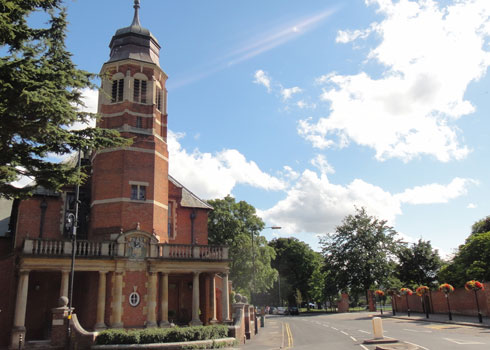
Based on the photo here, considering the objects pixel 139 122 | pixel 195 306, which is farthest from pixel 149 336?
pixel 139 122

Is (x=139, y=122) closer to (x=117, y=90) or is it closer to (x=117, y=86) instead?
(x=117, y=90)

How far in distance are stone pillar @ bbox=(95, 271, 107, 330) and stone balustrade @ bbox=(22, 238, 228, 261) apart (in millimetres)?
1265

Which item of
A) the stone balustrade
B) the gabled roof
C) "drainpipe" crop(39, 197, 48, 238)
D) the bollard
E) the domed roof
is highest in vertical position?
the domed roof

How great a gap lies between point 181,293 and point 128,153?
10592 millimetres

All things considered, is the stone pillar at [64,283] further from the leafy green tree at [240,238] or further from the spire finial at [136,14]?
the leafy green tree at [240,238]

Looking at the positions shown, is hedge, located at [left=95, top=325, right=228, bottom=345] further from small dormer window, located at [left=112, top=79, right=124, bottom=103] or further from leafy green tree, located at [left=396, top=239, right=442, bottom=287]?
leafy green tree, located at [left=396, top=239, right=442, bottom=287]

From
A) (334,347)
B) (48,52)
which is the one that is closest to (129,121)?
(48,52)

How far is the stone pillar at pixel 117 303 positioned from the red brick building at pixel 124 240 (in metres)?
0.06

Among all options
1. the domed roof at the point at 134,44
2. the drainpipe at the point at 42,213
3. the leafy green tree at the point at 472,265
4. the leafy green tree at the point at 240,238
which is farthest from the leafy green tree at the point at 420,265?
the drainpipe at the point at 42,213

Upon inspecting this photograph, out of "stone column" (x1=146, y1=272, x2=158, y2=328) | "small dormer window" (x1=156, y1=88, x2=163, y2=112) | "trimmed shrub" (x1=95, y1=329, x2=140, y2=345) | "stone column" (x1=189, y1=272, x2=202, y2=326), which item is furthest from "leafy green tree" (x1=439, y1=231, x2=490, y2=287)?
"trimmed shrub" (x1=95, y1=329, x2=140, y2=345)

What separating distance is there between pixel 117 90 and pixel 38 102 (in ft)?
55.8

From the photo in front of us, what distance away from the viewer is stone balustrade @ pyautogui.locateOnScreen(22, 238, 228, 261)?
22.7 m

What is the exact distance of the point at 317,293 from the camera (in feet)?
245

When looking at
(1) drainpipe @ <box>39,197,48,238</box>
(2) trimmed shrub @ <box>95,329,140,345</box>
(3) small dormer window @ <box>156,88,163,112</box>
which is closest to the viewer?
(2) trimmed shrub @ <box>95,329,140,345</box>
